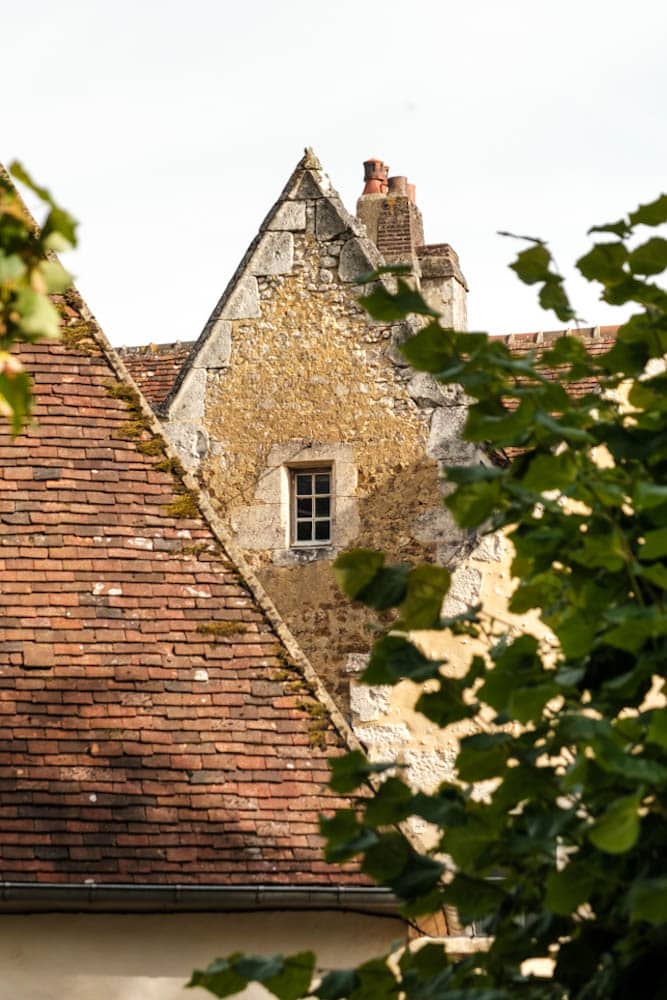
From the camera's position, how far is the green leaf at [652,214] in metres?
5.07

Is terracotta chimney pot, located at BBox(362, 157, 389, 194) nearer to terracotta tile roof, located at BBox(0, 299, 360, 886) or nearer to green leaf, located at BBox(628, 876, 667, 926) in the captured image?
terracotta tile roof, located at BBox(0, 299, 360, 886)

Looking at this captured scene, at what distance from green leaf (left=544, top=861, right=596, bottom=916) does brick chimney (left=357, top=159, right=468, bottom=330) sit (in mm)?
9166

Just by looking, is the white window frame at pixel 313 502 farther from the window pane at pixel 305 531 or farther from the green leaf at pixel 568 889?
the green leaf at pixel 568 889

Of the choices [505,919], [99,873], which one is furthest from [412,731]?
[505,919]

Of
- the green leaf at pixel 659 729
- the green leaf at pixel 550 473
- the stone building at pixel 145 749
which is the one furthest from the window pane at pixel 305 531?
the green leaf at pixel 659 729

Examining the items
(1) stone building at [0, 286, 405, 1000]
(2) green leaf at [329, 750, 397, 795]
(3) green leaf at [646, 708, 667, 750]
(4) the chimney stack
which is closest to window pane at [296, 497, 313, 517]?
(4) the chimney stack

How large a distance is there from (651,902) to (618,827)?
17 centimetres

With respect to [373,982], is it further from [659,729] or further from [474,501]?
[474,501]

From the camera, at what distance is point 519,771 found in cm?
454

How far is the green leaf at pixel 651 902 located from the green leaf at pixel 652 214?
181cm

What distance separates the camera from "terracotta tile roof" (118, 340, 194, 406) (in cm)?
1398

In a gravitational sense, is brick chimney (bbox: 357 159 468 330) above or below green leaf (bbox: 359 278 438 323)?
above

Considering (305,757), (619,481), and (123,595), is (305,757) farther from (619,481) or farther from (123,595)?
(619,481)

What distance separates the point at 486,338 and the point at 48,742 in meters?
3.82
